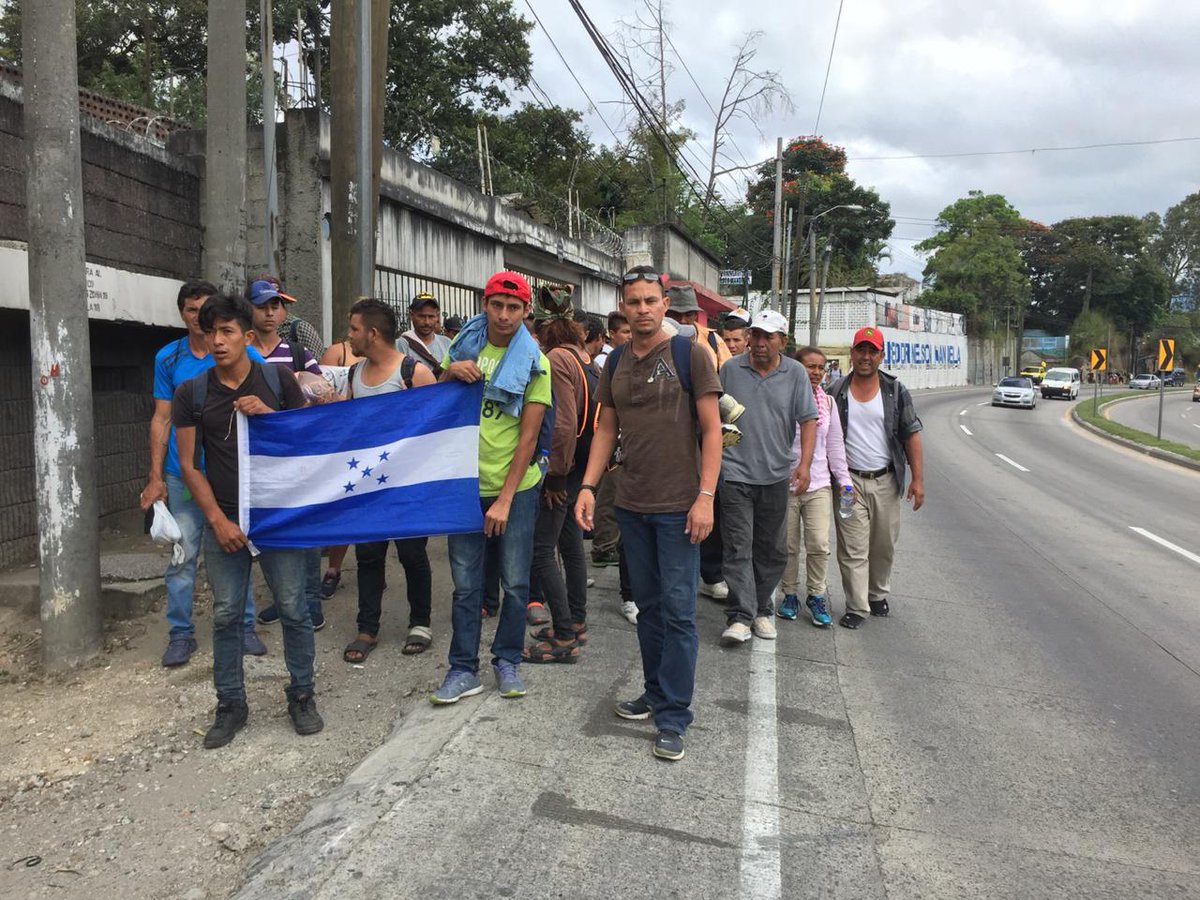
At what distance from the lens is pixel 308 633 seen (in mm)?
3773

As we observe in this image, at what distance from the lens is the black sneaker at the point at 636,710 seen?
383 centimetres

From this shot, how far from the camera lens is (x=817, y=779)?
3.46 metres

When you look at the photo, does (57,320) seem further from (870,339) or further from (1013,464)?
(1013,464)

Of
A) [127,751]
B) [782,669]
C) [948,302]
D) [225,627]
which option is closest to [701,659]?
[782,669]

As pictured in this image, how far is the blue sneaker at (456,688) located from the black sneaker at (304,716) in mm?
502

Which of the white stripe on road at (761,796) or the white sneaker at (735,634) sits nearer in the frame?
the white stripe on road at (761,796)

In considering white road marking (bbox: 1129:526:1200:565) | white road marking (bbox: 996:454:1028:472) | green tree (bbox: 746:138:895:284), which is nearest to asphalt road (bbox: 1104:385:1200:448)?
white road marking (bbox: 996:454:1028:472)

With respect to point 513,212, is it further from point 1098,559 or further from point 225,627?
point 225,627

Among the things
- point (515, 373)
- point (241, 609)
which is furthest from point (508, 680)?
point (515, 373)

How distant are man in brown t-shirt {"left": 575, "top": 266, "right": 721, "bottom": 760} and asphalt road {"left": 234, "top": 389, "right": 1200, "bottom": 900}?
0.39 meters

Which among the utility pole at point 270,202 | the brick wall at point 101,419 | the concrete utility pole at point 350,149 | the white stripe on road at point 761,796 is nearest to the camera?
the white stripe on road at point 761,796

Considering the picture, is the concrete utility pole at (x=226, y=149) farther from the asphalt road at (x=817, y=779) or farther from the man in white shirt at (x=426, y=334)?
the asphalt road at (x=817, y=779)

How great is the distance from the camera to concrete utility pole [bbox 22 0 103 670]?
4.21 m

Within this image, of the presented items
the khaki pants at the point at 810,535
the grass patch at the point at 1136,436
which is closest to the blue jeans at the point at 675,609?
the khaki pants at the point at 810,535
